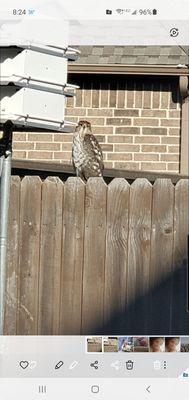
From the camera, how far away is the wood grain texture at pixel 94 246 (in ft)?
14.7

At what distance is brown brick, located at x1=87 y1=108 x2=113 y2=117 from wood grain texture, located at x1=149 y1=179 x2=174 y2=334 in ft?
10.2

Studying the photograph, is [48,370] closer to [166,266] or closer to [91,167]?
[166,266]

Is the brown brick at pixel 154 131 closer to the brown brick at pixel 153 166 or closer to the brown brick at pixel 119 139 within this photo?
the brown brick at pixel 119 139

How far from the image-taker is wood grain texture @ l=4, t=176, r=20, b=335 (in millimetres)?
4594

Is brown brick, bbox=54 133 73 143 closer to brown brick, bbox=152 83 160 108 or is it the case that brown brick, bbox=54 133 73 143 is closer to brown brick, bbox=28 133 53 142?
brown brick, bbox=28 133 53 142

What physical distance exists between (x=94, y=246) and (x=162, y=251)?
0.34m

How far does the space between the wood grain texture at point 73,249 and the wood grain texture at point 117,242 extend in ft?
0.47

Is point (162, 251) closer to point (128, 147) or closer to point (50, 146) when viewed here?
point (128, 147)

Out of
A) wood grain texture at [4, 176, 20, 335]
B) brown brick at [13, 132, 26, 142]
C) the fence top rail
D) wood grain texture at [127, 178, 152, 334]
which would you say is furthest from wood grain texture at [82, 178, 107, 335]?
brown brick at [13, 132, 26, 142]

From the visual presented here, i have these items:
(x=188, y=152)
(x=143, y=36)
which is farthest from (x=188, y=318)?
(x=188, y=152)

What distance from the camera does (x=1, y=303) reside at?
12.0 ft

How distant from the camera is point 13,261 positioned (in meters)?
4.64

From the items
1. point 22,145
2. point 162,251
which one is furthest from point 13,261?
point 22,145
